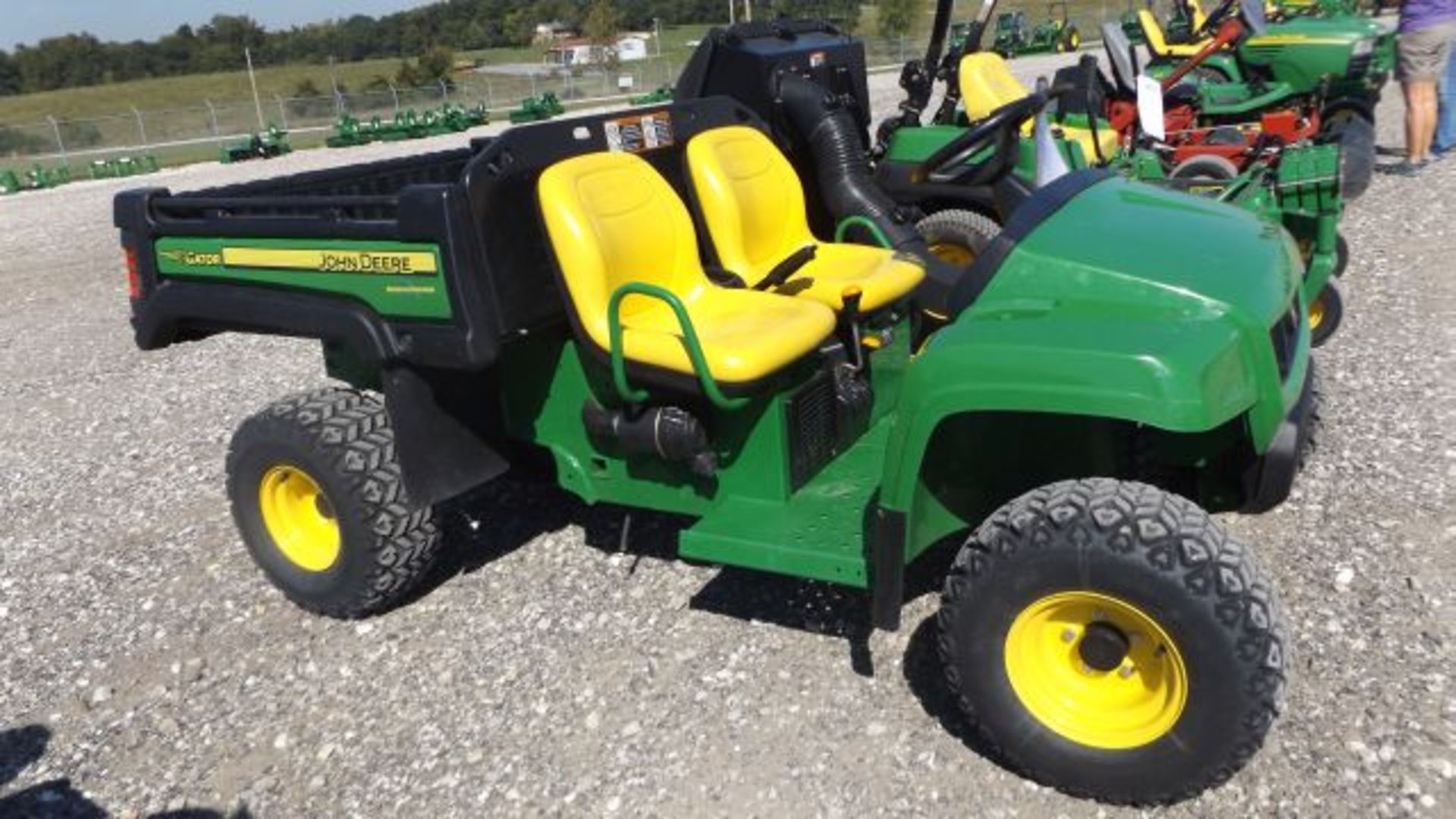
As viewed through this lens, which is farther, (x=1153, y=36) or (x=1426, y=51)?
(x=1153, y=36)

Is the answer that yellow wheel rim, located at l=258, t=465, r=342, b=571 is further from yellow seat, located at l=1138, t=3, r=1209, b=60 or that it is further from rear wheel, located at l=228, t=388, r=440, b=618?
yellow seat, located at l=1138, t=3, r=1209, b=60

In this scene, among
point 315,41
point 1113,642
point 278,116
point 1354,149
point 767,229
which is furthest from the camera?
point 315,41

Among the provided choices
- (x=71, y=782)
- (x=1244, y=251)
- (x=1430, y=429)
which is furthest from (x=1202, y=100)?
(x=71, y=782)

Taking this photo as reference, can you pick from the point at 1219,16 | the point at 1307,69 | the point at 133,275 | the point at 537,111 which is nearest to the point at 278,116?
the point at 537,111

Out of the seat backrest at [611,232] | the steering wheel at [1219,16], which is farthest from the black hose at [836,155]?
the steering wheel at [1219,16]

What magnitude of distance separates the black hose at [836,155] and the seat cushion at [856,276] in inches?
29.3

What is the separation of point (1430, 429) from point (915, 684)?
261 cm

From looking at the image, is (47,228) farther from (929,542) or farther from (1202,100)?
(929,542)

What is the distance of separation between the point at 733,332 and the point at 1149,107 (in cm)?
290

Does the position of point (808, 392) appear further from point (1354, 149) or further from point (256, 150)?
point (256, 150)

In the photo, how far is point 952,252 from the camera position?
5598 millimetres

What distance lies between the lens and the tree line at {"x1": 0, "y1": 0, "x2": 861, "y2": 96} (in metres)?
68.3

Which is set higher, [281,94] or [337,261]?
[281,94]

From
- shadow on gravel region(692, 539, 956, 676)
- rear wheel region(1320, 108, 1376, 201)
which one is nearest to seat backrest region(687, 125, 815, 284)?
shadow on gravel region(692, 539, 956, 676)
